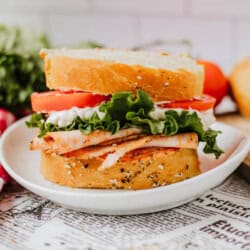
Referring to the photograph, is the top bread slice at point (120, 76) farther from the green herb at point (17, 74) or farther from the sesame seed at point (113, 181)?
the green herb at point (17, 74)

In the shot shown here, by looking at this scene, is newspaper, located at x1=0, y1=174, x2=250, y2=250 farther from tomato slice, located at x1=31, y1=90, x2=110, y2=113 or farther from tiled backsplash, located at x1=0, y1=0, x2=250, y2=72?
tiled backsplash, located at x1=0, y1=0, x2=250, y2=72

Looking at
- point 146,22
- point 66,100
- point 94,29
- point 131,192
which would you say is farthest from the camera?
point 94,29

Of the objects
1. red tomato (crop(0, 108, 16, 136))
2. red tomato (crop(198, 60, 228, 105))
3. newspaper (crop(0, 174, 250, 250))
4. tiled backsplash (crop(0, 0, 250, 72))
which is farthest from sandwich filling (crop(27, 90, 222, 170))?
tiled backsplash (crop(0, 0, 250, 72))

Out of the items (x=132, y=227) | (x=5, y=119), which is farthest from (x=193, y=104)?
(x=5, y=119)

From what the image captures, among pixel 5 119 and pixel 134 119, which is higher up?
pixel 134 119

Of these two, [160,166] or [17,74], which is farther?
[17,74]

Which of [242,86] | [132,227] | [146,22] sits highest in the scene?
[146,22]

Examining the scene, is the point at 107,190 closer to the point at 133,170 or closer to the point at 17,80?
the point at 133,170
